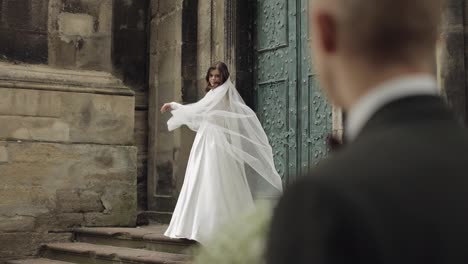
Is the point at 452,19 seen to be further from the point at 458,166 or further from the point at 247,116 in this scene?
the point at 458,166

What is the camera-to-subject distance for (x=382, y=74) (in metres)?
0.89

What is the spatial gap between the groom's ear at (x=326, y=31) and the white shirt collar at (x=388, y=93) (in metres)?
0.07

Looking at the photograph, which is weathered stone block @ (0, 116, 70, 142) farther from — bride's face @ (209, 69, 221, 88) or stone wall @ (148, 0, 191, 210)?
bride's face @ (209, 69, 221, 88)

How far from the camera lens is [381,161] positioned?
82 cm

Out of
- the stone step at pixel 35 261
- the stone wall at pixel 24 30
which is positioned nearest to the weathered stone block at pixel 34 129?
the stone wall at pixel 24 30

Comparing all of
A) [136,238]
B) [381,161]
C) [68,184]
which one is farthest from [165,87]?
[381,161]

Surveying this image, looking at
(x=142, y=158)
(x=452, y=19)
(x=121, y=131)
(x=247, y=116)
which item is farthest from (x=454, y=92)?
(x=142, y=158)

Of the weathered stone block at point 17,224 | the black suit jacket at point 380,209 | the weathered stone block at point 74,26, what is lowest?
the weathered stone block at point 17,224

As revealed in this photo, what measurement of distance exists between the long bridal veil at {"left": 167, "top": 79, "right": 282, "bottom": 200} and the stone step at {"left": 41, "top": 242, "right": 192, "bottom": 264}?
3.34ft

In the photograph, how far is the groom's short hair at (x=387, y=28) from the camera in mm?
873

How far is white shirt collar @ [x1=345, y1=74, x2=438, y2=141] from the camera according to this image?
0.88 meters

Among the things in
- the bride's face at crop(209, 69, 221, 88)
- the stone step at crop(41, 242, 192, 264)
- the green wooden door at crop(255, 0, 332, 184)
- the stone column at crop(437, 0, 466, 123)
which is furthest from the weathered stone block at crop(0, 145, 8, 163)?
the stone column at crop(437, 0, 466, 123)

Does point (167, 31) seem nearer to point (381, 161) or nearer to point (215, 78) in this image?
point (215, 78)

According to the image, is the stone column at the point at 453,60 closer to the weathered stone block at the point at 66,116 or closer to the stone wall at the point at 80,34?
the weathered stone block at the point at 66,116
